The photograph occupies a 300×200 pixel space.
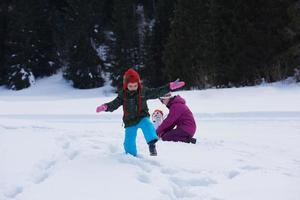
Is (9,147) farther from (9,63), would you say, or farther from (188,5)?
(9,63)

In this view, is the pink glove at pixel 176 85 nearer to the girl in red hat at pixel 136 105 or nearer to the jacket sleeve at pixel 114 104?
the girl in red hat at pixel 136 105

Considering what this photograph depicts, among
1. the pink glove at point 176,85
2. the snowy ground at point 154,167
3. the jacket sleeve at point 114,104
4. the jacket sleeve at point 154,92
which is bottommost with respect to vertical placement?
the snowy ground at point 154,167

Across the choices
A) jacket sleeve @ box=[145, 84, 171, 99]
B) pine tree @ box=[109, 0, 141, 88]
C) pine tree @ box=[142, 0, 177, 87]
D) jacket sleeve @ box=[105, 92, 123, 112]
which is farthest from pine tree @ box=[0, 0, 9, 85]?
jacket sleeve @ box=[145, 84, 171, 99]

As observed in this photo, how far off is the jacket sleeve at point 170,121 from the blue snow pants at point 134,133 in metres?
2.06

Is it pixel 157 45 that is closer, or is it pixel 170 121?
pixel 170 121

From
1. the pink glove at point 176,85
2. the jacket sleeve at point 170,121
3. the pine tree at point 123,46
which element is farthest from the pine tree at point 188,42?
the pink glove at point 176,85

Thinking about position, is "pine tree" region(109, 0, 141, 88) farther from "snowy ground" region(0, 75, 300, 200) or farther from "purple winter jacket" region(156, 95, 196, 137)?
"purple winter jacket" region(156, 95, 196, 137)

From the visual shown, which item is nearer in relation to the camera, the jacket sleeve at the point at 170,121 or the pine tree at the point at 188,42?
the jacket sleeve at the point at 170,121

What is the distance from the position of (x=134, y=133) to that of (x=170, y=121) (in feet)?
6.83

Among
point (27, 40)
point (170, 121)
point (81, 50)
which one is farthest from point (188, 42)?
point (170, 121)

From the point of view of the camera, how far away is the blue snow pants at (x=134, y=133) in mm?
6281

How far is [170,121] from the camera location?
332 inches

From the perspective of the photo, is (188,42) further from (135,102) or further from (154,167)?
(154,167)

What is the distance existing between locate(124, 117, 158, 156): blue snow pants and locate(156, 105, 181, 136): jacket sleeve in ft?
6.77
